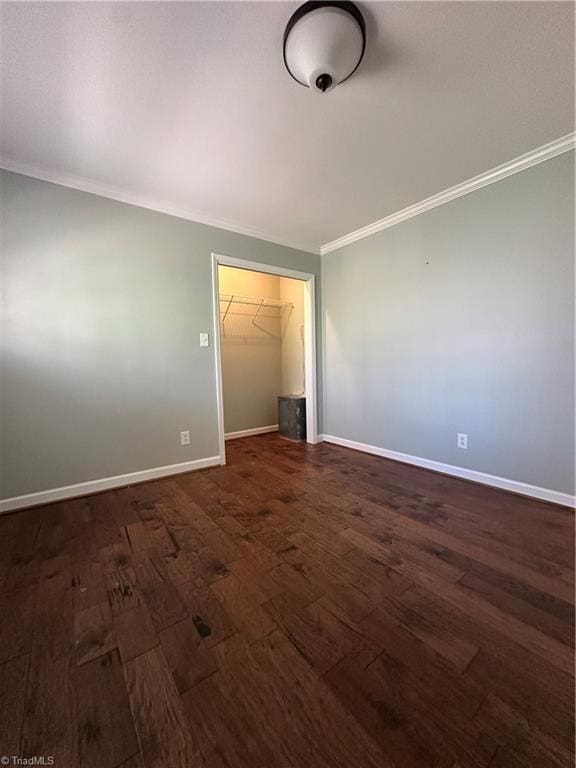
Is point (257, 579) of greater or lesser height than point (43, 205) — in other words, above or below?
below

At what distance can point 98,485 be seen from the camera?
2240mm

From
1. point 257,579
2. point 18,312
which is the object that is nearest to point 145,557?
point 257,579

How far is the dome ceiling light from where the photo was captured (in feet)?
3.53

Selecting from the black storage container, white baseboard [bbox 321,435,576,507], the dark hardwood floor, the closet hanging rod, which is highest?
the closet hanging rod

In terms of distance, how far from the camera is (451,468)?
7.99 feet

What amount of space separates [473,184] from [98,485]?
3711mm

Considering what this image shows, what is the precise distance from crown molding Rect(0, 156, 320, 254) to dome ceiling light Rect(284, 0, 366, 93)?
1.58 meters

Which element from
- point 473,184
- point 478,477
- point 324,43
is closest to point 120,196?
point 324,43

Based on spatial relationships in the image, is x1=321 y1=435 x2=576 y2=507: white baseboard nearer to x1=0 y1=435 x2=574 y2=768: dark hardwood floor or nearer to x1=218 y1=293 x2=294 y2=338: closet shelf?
x1=0 y1=435 x2=574 y2=768: dark hardwood floor

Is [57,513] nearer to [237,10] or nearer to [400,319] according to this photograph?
[237,10]

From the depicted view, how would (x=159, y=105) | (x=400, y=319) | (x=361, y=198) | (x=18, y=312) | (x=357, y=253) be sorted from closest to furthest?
(x=159, y=105) < (x=18, y=312) < (x=361, y=198) < (x=400, y=319) < (x=357, y=253)

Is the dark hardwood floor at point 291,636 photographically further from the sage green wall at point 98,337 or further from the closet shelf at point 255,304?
the closet shelf at point 255,304

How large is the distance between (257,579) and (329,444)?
229 cm

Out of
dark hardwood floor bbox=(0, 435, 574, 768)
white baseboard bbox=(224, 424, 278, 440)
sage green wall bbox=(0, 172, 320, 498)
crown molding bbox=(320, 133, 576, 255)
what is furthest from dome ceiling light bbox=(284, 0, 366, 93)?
white baseboard bbox=(224, 424, 278, 440)
